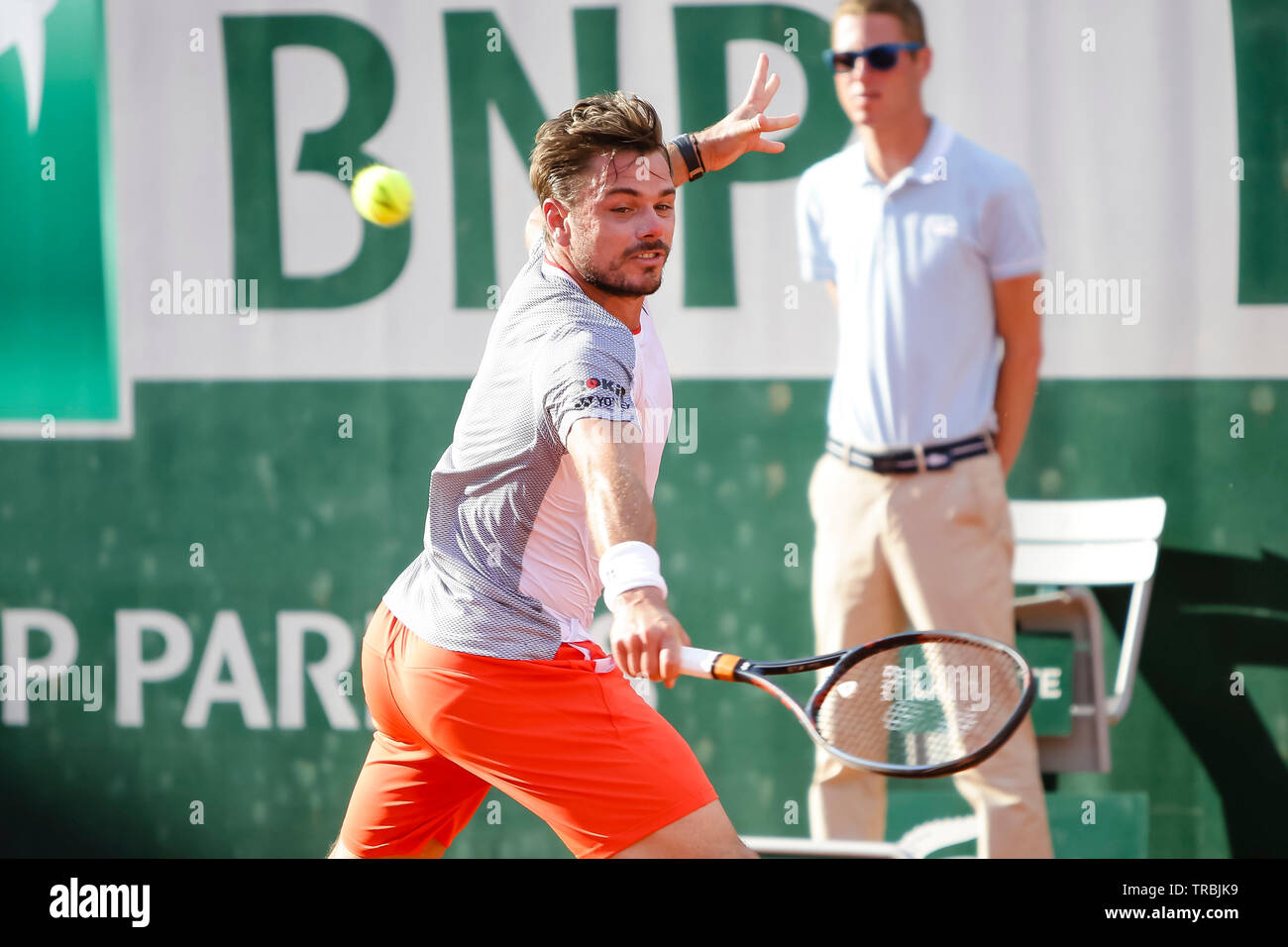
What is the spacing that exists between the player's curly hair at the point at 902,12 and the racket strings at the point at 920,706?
56.3 inches

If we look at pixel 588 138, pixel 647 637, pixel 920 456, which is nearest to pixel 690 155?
pixel 588 138

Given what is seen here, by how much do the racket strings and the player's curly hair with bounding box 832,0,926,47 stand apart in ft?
4.69

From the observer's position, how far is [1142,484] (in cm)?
321

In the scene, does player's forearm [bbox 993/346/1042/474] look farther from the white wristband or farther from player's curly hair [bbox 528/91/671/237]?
the white wristband

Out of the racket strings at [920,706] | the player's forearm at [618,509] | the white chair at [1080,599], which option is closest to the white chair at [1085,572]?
the white chair at [1080,599]

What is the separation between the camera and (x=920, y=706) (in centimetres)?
298

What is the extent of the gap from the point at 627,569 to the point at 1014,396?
1.75 meters

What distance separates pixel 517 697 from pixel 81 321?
2090mm

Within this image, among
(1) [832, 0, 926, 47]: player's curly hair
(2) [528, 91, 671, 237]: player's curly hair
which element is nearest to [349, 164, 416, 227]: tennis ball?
(1) [832, 0, 926, 47]: player's curly hair

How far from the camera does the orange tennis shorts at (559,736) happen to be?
2.04 meters

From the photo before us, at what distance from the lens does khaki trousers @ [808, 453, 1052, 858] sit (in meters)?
3.06

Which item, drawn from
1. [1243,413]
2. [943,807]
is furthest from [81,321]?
[1243,413]

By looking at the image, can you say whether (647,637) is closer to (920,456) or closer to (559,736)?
(559,736)

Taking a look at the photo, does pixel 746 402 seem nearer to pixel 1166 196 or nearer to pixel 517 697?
pixel 1166 196
